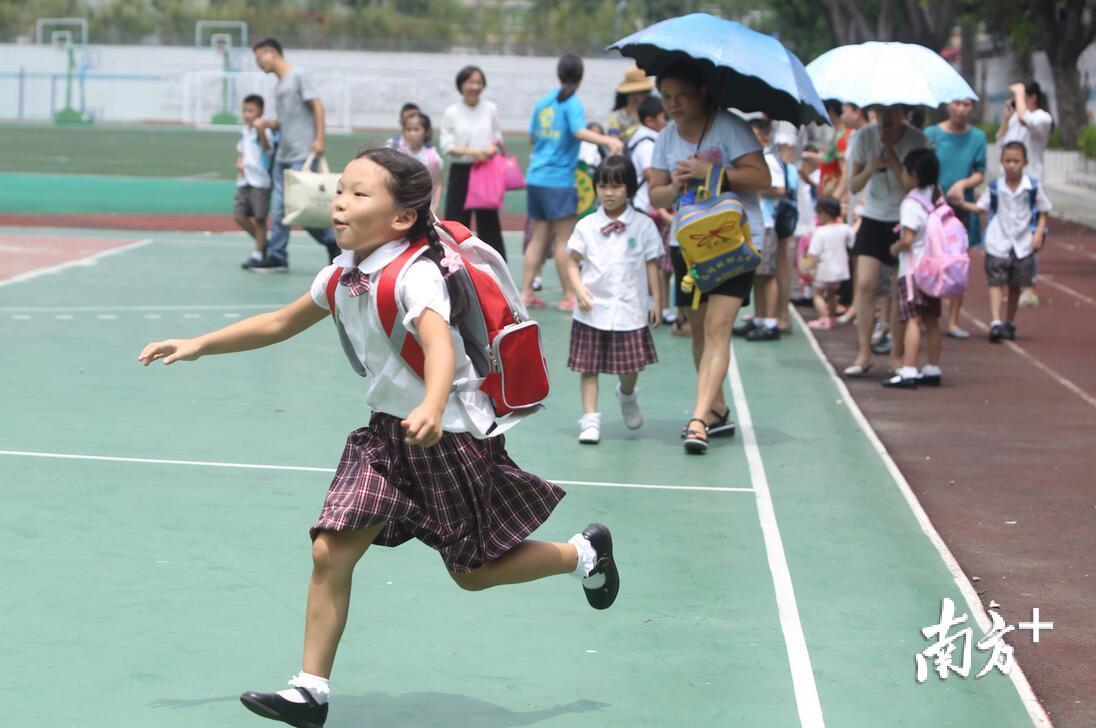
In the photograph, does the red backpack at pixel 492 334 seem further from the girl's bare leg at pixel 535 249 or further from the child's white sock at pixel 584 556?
the girl's bare leg at pixel 535 249

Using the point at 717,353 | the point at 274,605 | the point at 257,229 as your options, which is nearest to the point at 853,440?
the point at 717,353

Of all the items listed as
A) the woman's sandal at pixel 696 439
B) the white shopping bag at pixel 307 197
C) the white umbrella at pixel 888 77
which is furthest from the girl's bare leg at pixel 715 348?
the white shopping bag at pixel 307 197

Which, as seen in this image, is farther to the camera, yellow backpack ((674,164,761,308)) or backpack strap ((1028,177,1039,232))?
backpack strap ((1028,177,1039,232))

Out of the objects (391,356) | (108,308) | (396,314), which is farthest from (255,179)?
(396,314)

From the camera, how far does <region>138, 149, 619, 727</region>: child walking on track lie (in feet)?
13.4

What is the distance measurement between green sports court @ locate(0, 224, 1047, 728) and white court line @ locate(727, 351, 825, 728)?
0.5 inches

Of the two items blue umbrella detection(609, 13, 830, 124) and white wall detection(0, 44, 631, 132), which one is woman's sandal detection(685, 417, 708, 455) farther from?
white wall detection(0, 44, 631, 132)

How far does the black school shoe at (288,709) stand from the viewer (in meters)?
3.98

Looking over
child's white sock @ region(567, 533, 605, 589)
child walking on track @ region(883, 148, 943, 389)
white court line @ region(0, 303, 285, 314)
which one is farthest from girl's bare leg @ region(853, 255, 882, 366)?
child's white sock @ region(567, 533, 605, 589)

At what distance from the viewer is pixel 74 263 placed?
50.0 feet

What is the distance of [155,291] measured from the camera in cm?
1359

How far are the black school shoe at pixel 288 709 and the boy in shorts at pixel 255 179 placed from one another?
11.6m

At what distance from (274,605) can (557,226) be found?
26.1 ft

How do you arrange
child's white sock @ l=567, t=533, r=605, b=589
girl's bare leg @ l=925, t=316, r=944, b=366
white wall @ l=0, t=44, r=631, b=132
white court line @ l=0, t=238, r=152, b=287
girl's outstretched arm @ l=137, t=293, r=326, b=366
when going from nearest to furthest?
1. girl's outstretched arm @ l=137, t=293, r=326, b=366
2. child's white sock @ l=567, t=533, r=605, b=589
3. girl's bare leg @ l=925, t=316, r=944, b=366
4. white court line @ l=0, t=238, r=152, b=287
5. white wall @ l=0, t=44, r=631, b=132
